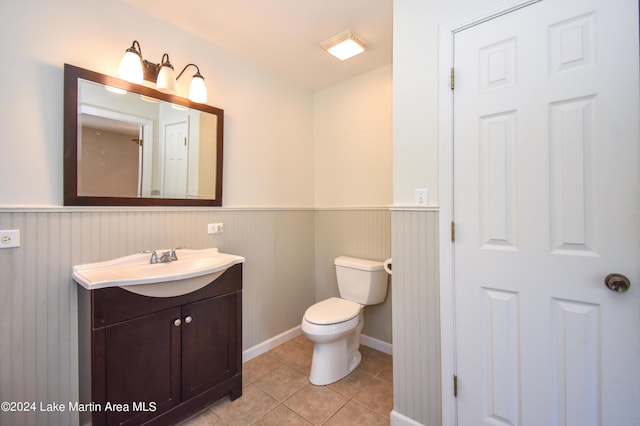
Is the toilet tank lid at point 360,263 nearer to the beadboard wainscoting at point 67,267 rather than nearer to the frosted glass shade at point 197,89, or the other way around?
A: the beadboard wainscoting at point 67,267

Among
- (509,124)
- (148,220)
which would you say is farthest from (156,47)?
(509,124)

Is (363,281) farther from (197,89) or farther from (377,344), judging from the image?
(197,89)

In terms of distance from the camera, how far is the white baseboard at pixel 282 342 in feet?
7.34

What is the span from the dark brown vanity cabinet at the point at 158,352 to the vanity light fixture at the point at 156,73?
116 centimetres

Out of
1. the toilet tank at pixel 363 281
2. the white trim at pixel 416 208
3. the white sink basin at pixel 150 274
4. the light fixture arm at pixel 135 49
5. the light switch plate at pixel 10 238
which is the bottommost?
the toilet tank at pixel 363 281

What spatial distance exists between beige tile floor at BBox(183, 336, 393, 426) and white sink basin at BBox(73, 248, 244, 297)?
816mm

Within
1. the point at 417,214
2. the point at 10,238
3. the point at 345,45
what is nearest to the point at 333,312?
the point at 417,214

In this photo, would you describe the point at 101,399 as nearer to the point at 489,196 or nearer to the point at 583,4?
the point at 489,196

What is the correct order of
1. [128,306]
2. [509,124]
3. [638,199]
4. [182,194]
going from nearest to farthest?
1. [638,199]
2. [509,124]
3. [128,306]
4. [182,194]

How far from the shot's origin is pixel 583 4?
1.04 meters

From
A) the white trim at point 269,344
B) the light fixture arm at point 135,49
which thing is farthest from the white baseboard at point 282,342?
the light fixture arm at point 135,49

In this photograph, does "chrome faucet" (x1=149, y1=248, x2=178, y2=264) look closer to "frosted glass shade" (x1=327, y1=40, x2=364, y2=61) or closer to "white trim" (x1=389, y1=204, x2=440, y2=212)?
"white trim" (x1=389, y1=204, x2=440, y2=212)

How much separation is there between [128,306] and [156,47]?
1595mm

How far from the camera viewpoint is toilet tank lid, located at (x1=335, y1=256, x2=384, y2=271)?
219 centimetres
